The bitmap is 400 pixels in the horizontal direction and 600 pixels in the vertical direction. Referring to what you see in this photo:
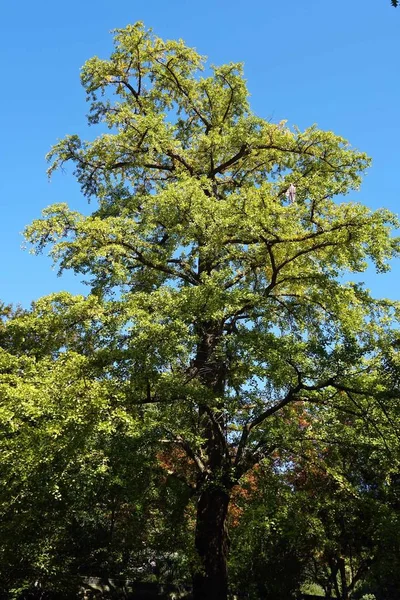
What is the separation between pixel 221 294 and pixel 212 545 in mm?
4940

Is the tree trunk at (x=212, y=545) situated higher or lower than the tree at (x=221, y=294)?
lower

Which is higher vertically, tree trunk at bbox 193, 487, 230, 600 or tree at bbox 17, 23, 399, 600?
tree at bbox 17, 23, 399, 600

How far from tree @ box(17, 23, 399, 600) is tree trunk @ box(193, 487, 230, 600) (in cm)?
3

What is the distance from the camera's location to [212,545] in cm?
941

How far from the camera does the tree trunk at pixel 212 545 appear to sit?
8.98 meters

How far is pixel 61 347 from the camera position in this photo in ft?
34.6

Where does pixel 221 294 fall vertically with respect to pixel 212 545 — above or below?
above

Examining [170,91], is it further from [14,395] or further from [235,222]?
[14,395]

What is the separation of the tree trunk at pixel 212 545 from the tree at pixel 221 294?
1.0 inches

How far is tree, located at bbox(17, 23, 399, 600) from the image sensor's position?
829 cm

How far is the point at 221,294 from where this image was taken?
862 cm

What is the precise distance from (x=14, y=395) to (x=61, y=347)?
156 inches

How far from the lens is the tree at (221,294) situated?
8.29 metres

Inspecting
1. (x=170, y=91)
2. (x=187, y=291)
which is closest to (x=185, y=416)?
(x=187, y=291)
